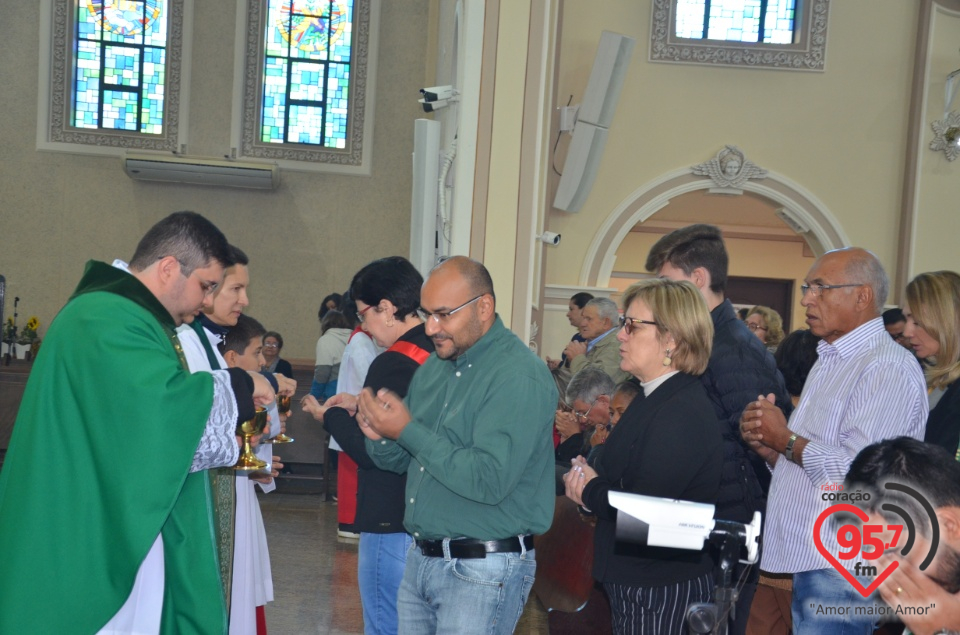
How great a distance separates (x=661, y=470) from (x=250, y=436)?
1277 millimetres

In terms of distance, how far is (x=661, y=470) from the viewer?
2480 mm

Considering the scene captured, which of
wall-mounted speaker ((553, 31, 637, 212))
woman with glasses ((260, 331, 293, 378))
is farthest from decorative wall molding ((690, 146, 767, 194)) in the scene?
woman with glasses ((260, 331, 293, 378))

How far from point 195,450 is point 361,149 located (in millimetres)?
11298

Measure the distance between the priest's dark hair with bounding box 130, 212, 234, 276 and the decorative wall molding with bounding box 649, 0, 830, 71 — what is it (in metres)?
8.70

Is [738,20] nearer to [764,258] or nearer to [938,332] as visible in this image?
[764,258]

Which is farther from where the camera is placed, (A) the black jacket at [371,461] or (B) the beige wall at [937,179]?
(B) the beige wall at [937,179]

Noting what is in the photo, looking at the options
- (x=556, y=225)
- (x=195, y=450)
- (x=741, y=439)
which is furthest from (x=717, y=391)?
(x=556, y=225)

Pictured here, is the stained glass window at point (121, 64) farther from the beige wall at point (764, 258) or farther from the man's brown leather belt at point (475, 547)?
the man's brown leather belt at point (475, 547)

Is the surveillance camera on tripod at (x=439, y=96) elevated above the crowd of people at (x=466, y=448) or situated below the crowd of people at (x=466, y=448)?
above

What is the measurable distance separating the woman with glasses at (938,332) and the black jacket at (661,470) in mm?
1030

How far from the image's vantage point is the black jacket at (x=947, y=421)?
3061mm

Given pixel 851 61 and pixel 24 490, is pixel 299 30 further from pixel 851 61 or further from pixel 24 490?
pixel 24 490

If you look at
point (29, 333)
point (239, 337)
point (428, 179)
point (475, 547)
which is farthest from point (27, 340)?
point (475, 547)

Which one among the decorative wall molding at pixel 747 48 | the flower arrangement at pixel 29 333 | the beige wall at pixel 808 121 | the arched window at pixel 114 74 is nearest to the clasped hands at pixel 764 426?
the beige wall at pixel 808 121
